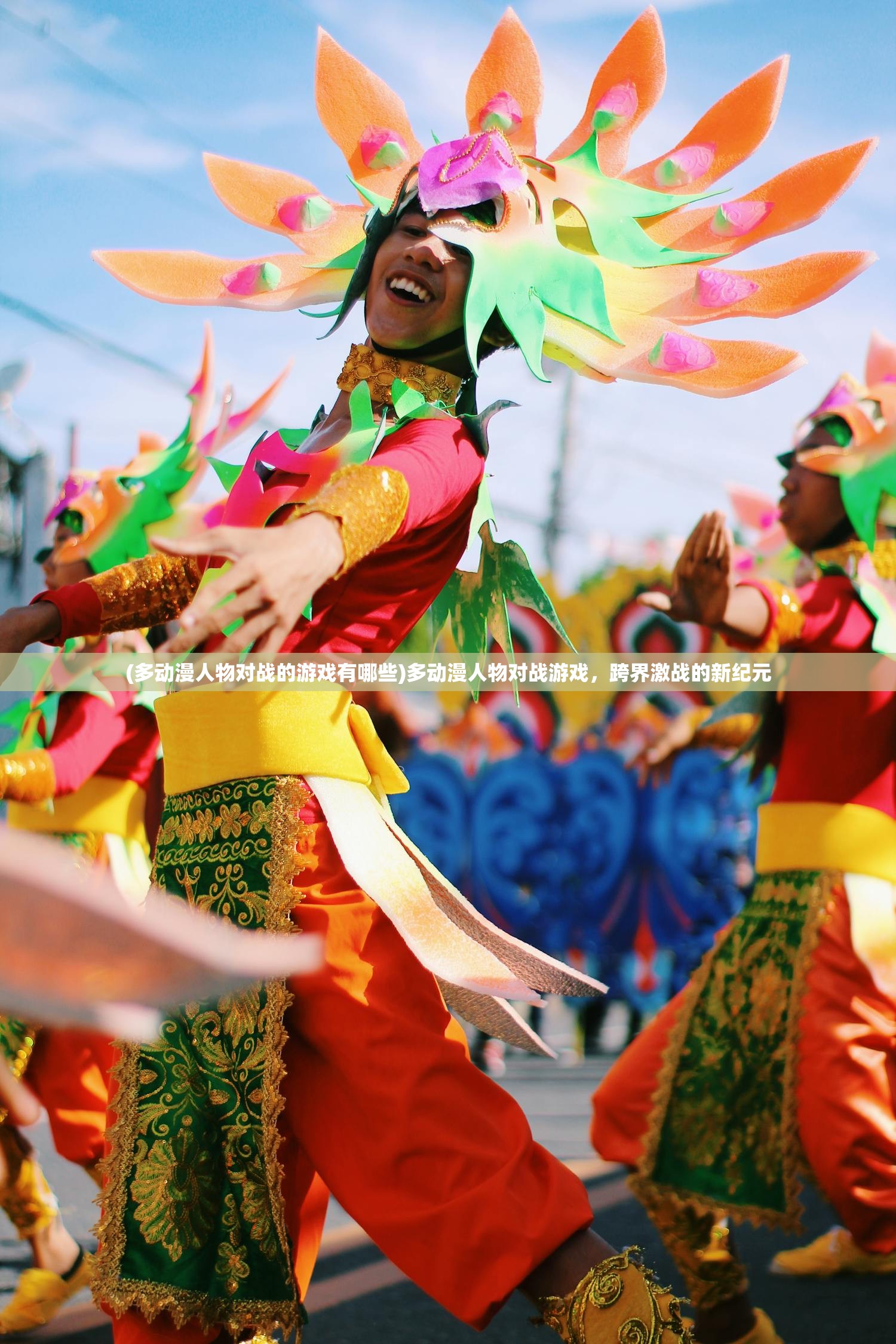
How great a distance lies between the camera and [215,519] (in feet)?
11.1

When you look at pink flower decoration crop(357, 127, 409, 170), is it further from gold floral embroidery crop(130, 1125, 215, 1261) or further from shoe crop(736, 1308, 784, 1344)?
shoe crop(736, 1308, 784, 1344)

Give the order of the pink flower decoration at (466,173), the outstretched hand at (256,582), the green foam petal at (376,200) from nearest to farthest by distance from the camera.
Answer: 1. the outstretched hand at (256,582)
2. the pink flower decoration at (466,173)
3. the green foam petal at (376,200)

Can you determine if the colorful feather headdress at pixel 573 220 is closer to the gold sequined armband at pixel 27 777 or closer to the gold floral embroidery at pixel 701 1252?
the gold sequined armband at pixel 27 777

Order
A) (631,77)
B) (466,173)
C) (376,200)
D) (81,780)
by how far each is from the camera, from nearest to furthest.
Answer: (466,173) < (376,200) < (631,77) < (81,780)

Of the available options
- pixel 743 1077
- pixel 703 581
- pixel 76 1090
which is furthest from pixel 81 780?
pixel 703 581

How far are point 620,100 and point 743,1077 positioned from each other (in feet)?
6.33

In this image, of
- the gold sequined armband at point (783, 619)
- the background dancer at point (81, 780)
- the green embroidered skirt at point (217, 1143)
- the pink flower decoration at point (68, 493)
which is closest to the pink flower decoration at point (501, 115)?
the background dancer at point (81, 780)

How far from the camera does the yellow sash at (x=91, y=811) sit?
3.72m

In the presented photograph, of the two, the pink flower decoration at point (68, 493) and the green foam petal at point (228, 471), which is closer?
the green foam petal at point (228, 471)

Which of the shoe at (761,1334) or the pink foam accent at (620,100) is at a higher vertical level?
the pink foam accent at (620,100)

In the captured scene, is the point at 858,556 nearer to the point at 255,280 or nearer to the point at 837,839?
the point at 837,839

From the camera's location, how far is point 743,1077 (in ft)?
10.3

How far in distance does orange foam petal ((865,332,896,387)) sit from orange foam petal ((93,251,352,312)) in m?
1.91

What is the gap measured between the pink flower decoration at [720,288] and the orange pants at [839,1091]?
1381mm
